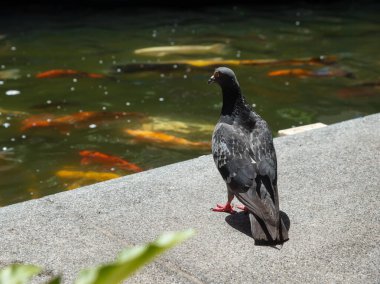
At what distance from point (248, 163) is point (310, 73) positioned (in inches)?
274

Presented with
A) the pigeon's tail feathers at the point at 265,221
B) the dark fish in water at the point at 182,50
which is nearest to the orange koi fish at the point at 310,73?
the dark fish in water at the point at 182,50

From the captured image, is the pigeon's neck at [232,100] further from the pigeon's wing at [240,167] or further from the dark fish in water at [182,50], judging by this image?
the dark fish in water at [182,50]

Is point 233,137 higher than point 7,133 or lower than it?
higher

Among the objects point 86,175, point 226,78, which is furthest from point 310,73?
point 226,78

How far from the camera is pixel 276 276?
3.69m

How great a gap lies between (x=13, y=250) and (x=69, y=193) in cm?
93

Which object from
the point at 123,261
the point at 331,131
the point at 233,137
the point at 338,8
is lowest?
the point at 338,8

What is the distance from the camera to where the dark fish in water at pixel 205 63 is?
1133 centimetres

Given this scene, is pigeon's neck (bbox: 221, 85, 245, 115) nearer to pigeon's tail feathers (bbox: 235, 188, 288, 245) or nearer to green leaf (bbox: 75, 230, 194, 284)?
pigeon's tail feathers (bbox: 235, 188, 288, 245)

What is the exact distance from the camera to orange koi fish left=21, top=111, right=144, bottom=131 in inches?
350

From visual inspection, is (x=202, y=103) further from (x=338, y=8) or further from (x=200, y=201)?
(x=338, y=8)

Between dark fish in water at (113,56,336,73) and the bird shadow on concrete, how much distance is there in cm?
689

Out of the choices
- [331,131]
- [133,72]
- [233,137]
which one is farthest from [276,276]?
[133,72]

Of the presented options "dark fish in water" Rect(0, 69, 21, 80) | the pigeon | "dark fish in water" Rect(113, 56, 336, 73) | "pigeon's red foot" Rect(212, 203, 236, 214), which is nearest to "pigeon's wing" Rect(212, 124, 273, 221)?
the pigeon
